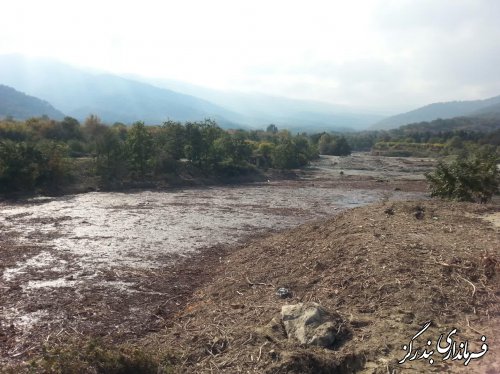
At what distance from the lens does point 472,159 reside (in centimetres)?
1698

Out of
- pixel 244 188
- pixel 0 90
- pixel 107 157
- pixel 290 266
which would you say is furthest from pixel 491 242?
pixel 0 90

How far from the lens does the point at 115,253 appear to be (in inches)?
472

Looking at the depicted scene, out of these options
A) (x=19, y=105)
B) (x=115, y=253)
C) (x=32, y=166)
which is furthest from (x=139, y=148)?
(x=19, y=105)

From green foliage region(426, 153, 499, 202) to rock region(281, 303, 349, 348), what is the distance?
13.0 metres

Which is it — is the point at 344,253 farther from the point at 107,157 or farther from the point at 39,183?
the point at 107,157

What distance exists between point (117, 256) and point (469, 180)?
1408 centimetres

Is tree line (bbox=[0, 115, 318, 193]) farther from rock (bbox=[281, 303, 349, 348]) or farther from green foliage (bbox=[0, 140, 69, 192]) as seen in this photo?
rock (bbox=[281, 303, 349, 348])

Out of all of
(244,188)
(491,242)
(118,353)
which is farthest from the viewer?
(244,188)

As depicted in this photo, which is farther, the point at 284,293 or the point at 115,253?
the point at 115,253

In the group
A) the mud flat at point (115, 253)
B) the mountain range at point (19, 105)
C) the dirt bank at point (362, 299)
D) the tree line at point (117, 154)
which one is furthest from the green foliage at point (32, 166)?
the mountain range at point (19, 105)

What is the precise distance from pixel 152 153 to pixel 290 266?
28.7 m

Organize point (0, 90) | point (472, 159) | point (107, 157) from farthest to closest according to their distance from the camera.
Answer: point (0, 90)
point (107, 157)
point (472, 159)

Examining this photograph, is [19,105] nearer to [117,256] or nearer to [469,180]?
[117,256]

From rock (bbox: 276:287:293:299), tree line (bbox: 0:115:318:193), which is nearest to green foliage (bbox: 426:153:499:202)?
rock (bbox: 276:287:293:299)
